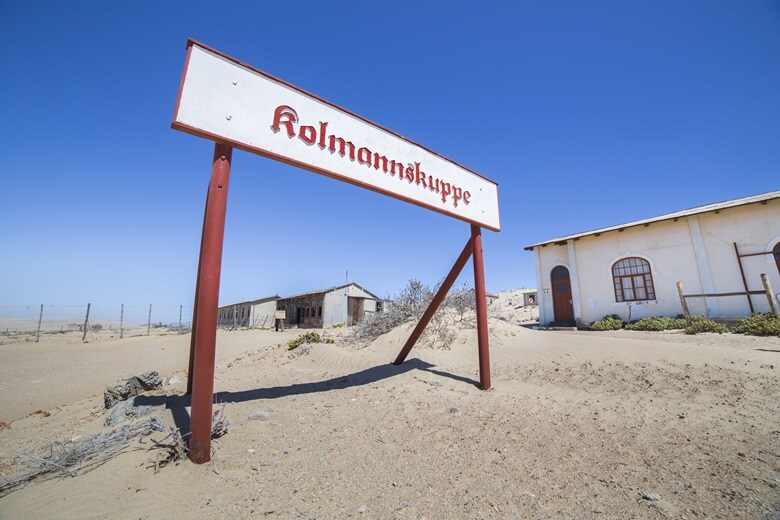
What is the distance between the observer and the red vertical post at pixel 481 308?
461 cm

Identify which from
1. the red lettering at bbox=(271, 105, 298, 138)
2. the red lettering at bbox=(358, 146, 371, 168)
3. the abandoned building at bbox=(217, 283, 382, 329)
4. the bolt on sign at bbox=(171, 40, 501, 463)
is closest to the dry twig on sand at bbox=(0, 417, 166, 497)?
the bolt on sign at bbox=(171, 40, 501, 463)

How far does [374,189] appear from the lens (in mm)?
4051

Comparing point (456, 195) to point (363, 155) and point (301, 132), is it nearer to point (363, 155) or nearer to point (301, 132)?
point (363, 155)

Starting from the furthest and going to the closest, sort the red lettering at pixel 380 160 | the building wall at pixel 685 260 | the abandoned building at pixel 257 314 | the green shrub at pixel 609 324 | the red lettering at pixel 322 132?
the abandoned building at pixel 257 314 → the green shrub at pixel 609 324 → the building wall at pixel 685 260 → the red lettering at pixel 380 160 → the red lettering at pixel 322 132

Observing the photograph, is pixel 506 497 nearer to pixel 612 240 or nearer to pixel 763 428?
pixel 763 428

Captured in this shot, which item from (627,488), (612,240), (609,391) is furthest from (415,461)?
(612,240)

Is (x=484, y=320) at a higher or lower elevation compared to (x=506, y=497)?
higher

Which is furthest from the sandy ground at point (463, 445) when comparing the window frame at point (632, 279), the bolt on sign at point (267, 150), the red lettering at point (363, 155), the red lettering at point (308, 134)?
the window frame at point (632, 279)

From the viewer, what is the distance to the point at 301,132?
346 centimetres

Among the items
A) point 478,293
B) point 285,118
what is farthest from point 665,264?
point 285,118

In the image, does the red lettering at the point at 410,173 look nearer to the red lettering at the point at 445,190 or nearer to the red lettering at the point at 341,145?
the red lettering at the point at 445,190

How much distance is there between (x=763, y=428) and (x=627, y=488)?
1.91 metres

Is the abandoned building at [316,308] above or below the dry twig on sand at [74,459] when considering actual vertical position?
above

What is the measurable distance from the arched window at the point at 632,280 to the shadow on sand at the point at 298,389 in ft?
44.7
